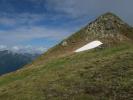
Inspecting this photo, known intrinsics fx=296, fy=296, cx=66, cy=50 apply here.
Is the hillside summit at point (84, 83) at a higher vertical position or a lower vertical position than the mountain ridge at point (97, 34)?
lower

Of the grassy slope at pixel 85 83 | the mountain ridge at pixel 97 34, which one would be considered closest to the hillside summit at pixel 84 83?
the grassy slope at pixel 85 83

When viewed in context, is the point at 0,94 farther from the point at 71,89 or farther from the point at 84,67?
the point at 84,67

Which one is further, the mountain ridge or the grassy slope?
the mountain ridge

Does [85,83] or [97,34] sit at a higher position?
[97,34]

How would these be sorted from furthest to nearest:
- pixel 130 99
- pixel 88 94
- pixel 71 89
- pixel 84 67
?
1. pixel 84 67
2. pixel 71 89
3. pixel 88 94
4. pixel 130 99

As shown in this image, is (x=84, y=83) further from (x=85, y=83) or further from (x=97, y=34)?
(x=97, y=34)

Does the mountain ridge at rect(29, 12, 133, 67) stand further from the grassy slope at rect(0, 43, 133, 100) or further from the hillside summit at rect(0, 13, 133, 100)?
the grassy slope at rect(0, 43, 133, 100)

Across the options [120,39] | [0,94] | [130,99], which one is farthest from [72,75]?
[120,39]

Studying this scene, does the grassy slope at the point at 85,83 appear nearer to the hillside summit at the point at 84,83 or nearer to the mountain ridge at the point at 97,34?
the hillside summit at the point at 84,83

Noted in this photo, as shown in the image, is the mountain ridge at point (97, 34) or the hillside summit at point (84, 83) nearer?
the hillside summit at point (84, 83)

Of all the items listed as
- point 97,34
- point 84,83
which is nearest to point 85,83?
point 84,83

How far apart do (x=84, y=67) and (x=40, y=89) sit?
30.0 feet

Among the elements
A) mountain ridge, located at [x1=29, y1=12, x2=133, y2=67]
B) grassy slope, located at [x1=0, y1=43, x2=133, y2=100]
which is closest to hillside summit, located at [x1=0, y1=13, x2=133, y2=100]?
grassy slope, located at [x1=0, y1=43, x2=133, y2=100]

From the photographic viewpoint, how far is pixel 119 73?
1410 inches
